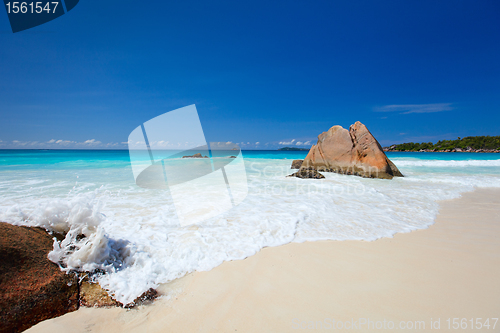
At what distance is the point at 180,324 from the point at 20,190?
7.62 metres

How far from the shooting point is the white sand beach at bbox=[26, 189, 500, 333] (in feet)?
5.61

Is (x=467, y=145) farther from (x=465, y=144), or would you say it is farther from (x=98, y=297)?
(x=98, y=297)

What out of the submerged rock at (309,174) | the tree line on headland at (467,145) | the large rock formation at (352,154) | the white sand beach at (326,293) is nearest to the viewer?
the white sand beach at (326,293)

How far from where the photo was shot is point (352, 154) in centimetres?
1146

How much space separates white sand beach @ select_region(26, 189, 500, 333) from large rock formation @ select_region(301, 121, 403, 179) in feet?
25.4

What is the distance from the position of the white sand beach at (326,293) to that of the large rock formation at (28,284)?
0.11 meters

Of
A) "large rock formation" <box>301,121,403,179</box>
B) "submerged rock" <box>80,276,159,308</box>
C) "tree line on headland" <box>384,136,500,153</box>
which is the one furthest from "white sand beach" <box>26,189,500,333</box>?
"tree line on headland" <box>384,136,500,153</box>

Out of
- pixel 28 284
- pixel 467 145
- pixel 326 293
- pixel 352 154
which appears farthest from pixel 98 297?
pixel 467 145

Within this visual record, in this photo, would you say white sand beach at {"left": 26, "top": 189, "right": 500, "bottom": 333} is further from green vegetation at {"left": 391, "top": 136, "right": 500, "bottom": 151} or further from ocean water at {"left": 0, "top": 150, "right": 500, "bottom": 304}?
green vegetation at {"left": 391, "top": 136, "right": 500, "bottom": 151}

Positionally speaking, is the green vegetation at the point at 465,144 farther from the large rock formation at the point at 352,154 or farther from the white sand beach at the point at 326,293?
the white sand beach at the point at 326,293

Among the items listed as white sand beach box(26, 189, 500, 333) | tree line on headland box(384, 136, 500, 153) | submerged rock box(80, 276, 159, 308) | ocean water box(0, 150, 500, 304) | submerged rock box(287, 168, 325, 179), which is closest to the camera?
white sand beach box(26, 189, 500, 333)

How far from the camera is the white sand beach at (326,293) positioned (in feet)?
5.61

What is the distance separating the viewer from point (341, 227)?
149 inches

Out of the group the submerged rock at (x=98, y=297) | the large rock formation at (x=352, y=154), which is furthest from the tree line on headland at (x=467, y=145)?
the submerged rock at (x=98, y=297)
